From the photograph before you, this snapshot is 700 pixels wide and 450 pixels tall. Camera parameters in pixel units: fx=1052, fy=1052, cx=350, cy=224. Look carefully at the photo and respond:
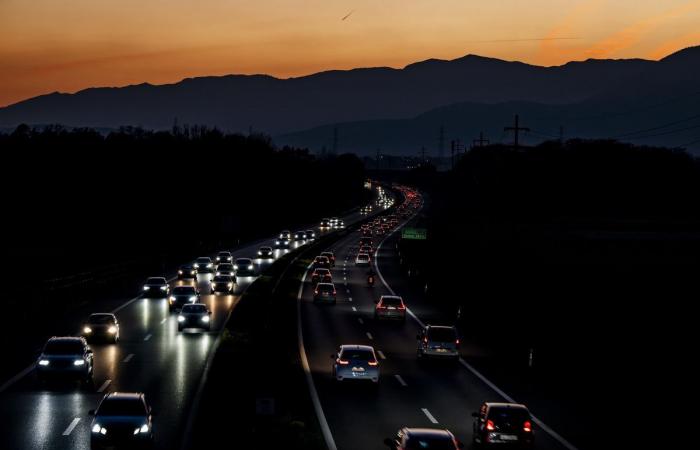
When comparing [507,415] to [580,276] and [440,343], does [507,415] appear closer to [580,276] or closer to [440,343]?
[440,343]

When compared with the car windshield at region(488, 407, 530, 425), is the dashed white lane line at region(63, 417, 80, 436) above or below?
below

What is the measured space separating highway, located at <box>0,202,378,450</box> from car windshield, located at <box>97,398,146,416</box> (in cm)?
146

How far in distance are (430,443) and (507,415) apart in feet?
17.3

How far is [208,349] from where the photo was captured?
148 ft

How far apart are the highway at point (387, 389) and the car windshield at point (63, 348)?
26.0 feet

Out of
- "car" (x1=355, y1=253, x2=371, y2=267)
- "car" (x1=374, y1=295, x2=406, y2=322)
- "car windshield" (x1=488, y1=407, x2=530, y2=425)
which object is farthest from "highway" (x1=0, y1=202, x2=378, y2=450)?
"car" (x1=355, y1=253, x2=371, y2=267)

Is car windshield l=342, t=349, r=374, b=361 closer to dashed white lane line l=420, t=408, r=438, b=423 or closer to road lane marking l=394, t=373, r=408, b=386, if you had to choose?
road lane marking l=394, t=373, r=408, b=386

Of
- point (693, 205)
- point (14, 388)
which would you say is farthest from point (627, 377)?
point (693, 205)

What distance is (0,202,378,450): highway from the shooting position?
1008 inches

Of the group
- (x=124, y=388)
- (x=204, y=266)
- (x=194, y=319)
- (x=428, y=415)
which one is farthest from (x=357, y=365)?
(x=204, y=266)

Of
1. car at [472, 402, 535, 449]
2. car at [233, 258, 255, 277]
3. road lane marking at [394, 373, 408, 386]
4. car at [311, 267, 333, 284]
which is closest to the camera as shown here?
car at [472, 402, 535, 449]

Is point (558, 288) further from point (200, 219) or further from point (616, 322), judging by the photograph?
point (200, 219)

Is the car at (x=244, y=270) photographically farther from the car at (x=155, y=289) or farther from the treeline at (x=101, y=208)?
the treeline at (x=101, y=208)

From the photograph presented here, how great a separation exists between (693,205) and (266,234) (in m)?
64.2
